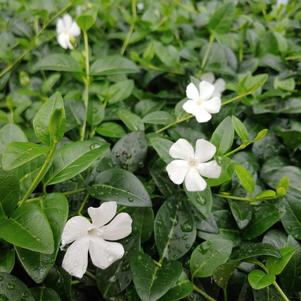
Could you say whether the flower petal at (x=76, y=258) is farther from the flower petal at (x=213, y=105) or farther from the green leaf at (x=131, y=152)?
the flower petal at (x=213, y=105)

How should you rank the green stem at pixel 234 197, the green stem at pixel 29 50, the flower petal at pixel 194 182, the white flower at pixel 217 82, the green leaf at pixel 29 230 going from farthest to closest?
the green stem at pixel 29 50 → the white flower at pixel 217 82 → the green stem at pixel 234 197 → the flower petal at pixel 194 182 → the green leaf at pixel 29 230

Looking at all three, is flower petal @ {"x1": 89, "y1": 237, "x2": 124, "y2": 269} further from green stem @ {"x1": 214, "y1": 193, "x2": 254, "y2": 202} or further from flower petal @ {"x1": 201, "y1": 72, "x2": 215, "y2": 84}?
flower petal @ {"x1": 201, "y1": 72, "x2": 215, "y2": 84}

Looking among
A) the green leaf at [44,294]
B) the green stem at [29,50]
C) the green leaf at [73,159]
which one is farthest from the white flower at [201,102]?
the green stem at [29,50]

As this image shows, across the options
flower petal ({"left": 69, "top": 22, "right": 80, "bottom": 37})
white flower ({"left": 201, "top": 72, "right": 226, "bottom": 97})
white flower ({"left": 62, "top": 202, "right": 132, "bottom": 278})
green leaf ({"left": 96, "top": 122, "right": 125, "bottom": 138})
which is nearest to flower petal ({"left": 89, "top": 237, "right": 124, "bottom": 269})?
white flower ({"left": 62, "top": 202, "right": 132, "bottom": 278})

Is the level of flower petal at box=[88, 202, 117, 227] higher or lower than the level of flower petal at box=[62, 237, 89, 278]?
higher

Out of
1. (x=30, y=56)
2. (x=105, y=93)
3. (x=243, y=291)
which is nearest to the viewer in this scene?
(x=243, y=291)

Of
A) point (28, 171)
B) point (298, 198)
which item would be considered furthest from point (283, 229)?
point (28, 171)

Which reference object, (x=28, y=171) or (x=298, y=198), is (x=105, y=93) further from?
(x=298, y=198)
